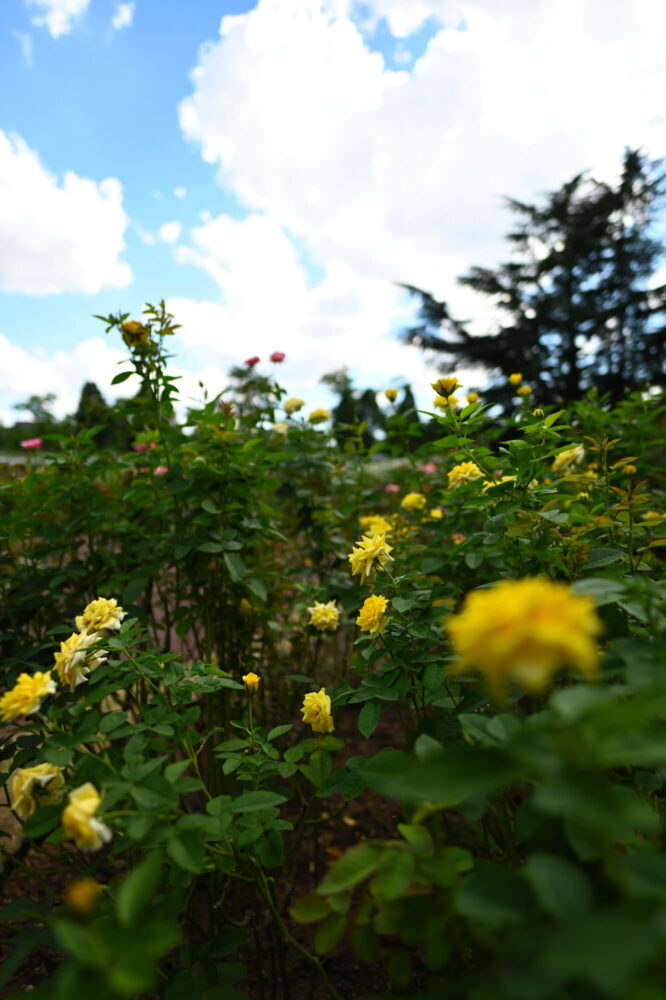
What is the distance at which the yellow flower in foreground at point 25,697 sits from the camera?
714 millimetres

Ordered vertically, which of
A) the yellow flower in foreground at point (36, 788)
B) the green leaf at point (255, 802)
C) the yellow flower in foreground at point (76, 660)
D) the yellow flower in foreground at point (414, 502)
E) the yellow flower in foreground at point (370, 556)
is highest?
the yellow flower in foreground at point (414, 502)

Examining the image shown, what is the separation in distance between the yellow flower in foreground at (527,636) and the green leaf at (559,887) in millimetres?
137

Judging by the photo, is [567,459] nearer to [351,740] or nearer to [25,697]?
[351,740]

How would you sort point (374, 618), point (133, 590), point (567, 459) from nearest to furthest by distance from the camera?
point (374, 618)
point (133, 590)
point (567, 459)

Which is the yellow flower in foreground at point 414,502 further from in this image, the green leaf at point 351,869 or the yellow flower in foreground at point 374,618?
the green leaf at point 351,869

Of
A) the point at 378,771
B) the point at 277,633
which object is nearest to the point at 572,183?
the point at 277,633

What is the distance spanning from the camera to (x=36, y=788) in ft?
2.53

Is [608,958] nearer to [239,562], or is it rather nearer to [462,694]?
[462,694]

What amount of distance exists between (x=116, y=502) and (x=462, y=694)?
151cm

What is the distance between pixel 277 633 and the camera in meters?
2.11

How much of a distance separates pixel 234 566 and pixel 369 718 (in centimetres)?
62

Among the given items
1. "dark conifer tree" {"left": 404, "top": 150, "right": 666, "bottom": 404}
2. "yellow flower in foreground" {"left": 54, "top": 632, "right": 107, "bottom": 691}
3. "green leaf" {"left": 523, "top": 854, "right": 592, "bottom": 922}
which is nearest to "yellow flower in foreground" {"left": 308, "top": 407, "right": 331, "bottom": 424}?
"yellow flower in foreground" {"left": 54, "top": 632, "right": 107, "bottom": 691}

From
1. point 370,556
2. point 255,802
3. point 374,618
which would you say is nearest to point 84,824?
point 255,802

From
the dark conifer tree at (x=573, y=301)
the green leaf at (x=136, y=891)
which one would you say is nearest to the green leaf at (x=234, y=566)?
the green leaf at (x=136, y=891)
